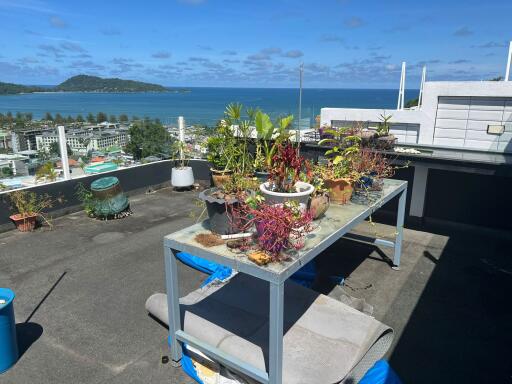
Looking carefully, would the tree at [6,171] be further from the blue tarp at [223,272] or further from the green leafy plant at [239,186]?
the green leafy plant at [239,186]

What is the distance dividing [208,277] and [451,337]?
3.05 metres

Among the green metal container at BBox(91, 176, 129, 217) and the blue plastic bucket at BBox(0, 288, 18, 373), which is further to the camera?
the green metal container at BBox(91, 176, 129, 217)

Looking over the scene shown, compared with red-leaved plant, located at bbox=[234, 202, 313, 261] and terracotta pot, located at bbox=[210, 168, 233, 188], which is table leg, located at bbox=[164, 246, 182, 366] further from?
terracotta pot, located at bbox=[210, 168, 233, 188]

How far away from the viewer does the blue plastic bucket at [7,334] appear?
3.37m

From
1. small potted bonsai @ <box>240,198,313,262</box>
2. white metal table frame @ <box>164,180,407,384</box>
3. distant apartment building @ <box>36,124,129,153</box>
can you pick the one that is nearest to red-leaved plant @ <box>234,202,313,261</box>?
small potted bonsai @ <box>240,198,313,262</box>

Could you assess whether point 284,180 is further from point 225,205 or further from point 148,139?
point 148,139

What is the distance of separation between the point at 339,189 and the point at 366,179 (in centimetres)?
51

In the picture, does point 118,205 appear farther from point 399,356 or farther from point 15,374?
point 399,356

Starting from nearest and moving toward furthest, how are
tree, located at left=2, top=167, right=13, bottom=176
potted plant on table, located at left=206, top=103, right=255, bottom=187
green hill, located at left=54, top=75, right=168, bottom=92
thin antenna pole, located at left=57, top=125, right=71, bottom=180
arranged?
potted plant on table, located at left=206, top=103, right=255, bottom=187, tree, located at left=2, top=167, right=13, bottom=176, thin antenna pole, located at left=57, top=125, right=71, bottom=180, green hill, located at left=54, top=75, right=168, bottom=92

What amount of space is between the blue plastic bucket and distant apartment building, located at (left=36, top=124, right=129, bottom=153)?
5.48 meters

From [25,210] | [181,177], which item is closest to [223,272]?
[25,210]

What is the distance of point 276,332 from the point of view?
272cm

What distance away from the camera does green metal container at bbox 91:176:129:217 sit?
775 centimetres

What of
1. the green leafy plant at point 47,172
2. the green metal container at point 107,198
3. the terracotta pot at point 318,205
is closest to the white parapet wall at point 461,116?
the terracotta pot at point 318,205
